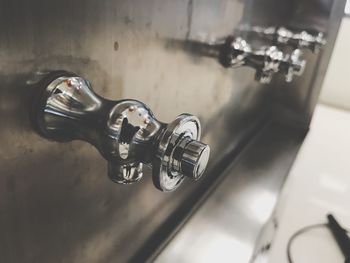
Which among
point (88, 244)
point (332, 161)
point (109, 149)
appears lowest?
point (332, 161)

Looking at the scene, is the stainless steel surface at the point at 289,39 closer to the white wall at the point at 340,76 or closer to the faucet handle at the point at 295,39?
the faucet handle at the point at 295,39

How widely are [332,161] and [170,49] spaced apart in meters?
0.63

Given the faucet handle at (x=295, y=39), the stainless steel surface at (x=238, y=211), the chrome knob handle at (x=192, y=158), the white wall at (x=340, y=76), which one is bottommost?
the stainless steel surface at (x=238, y=211)

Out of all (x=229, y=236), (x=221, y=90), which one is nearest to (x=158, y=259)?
(x=229, y=236)

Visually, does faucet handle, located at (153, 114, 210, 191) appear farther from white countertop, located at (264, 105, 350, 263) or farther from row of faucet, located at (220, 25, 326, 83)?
white countertop, located at (264, 105, 350, 263)

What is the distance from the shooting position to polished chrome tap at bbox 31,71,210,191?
218mm

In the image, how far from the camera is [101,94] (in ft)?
0.98

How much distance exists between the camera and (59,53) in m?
0.24

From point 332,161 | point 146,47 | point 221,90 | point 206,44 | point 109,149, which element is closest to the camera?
point 109,149

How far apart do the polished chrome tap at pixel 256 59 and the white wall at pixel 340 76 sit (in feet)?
2.38

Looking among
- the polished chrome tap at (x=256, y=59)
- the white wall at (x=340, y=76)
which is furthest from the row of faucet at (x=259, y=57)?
the white wall at (x=340, y=76)

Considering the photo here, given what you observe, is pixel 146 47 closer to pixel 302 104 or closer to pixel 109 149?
pixel 109 149

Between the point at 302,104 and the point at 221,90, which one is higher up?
the point at 221,90

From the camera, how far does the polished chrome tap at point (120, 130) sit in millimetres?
218
